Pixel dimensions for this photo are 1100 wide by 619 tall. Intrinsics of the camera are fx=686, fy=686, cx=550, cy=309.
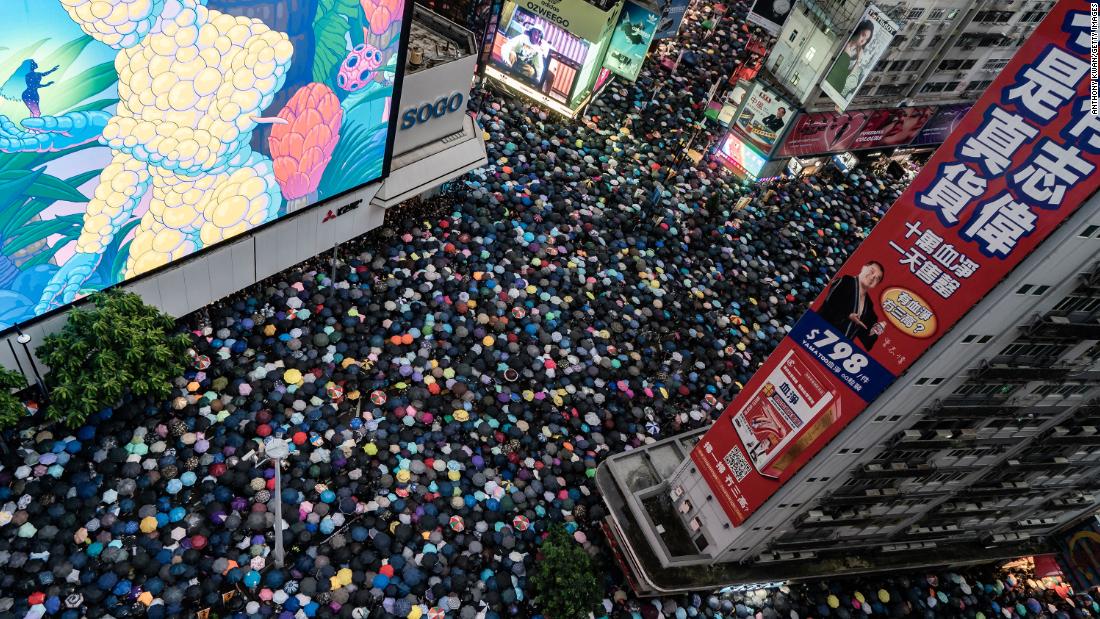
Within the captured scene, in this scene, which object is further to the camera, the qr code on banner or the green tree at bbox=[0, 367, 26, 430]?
the qr code on banner

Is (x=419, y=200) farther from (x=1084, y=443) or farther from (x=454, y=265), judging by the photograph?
(x=1084, y=443)

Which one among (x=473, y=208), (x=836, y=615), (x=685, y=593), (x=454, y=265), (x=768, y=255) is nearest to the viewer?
(x=685, y=593)

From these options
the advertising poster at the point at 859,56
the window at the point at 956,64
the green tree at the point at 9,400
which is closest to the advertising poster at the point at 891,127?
the window at the point at 956,64

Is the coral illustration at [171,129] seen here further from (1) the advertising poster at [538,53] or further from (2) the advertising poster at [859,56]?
(2) the advertising poster at [859,56]

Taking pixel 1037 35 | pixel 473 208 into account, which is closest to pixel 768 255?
pixel 473 208

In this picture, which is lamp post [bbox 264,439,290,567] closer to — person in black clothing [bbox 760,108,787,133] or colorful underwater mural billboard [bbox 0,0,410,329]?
colorful underwater mural billboard [bbox 0,0,410,329]

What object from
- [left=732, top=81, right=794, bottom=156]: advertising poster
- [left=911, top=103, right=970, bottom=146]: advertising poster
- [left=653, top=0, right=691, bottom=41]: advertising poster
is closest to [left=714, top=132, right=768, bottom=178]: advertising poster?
[left=732, top=81, right=794, bottom=156]: advertising poster
